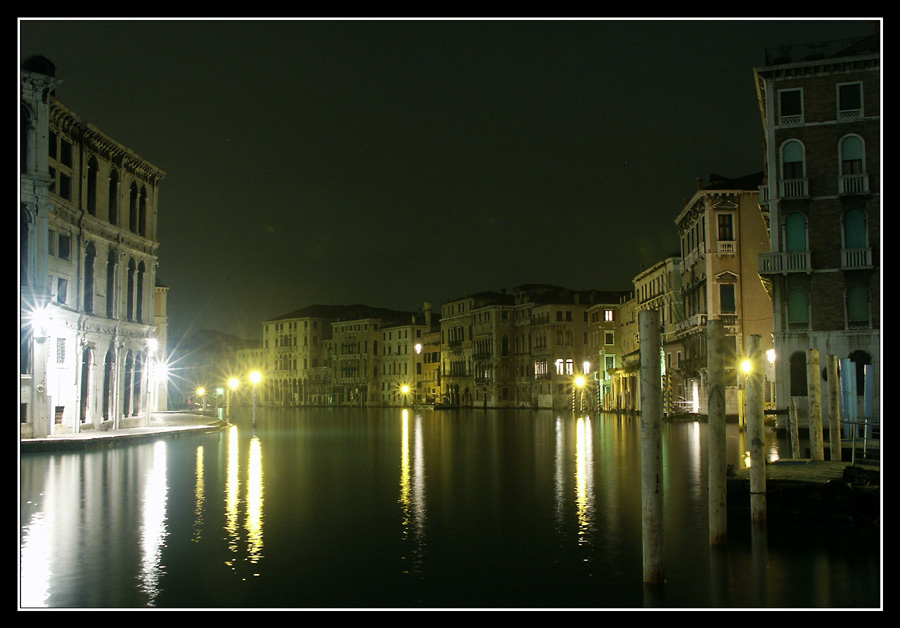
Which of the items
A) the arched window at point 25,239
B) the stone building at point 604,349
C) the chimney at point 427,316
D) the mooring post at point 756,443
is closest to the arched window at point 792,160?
the mooring post at point 756,443

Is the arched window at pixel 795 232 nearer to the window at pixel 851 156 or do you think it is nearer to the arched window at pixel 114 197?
the window at pixel 851 156

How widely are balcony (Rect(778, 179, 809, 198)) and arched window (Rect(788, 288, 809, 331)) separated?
3686 millimetres

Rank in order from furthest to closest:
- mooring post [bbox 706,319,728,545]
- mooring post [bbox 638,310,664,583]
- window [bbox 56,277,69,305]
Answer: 1. window [bbox 56,277,69,305]
2. mooring post [bbox 706,319,728,545]
3. mooring post [bbox 638,310,664,583]

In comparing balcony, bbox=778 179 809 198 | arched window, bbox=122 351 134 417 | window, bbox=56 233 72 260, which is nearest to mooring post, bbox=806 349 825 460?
balcony, bbox=778 179 809 198

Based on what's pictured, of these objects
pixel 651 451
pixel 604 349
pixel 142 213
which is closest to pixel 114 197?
pixel 142 213

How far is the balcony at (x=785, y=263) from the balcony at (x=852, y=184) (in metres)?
2.70

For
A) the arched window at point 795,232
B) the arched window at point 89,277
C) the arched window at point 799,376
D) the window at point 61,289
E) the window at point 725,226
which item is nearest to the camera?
the window at point 61,289

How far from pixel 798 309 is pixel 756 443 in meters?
24.2

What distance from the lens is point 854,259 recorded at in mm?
35188

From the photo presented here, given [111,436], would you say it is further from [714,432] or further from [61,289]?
[714,432]

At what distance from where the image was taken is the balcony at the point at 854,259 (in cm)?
3500

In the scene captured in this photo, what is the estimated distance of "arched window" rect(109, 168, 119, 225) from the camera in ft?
125

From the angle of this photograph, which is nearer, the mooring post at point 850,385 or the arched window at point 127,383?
the mooring post at point 850,385

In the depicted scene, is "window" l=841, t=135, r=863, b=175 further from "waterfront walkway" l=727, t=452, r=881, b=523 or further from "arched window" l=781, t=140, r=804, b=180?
"waterfront walkway" l=727, t=452, r=881, b=523
